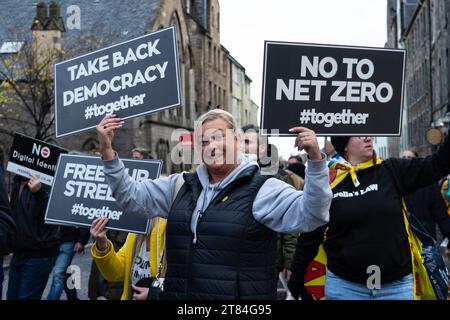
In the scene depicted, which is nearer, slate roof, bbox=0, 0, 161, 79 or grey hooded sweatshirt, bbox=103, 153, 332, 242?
grey hooded sweatshirt, bbox=103, 153, 332, 242

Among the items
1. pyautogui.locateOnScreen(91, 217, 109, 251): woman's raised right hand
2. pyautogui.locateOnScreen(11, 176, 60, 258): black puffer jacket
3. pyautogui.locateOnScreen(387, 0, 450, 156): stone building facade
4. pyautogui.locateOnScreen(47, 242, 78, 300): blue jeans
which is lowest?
pyautogui.locateOnScreen(47, 242, 78, 300): blue jeans

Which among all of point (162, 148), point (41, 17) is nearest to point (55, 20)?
point (41, 17)

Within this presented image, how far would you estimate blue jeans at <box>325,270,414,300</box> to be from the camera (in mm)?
4469

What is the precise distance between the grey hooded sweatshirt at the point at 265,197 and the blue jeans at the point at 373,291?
133 centimetres

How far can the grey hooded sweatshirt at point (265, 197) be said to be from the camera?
3.21 metres

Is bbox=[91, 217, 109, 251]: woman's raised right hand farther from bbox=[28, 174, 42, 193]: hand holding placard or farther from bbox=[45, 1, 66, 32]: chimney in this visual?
bbox=[45, 1, 66, 32]: chimney

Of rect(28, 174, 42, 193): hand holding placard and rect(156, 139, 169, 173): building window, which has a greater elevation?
rect(28, 174, 42, 193): hand holding placard

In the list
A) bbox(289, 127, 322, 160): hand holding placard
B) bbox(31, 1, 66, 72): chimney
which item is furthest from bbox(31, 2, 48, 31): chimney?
bbox(289, 127, 322, 160): hand holding placard

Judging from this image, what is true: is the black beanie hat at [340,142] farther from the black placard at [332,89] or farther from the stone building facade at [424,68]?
the stone building facade at [424,68]

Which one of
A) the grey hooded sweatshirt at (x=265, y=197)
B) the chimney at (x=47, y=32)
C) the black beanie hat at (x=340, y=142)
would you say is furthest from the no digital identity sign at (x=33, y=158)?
the chimney at (x=47, y=32)

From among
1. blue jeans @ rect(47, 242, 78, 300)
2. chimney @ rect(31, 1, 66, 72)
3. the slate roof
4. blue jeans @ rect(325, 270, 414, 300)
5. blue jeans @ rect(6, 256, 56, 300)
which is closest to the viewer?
blue jeans @ rect(325, 270, 414, 300)

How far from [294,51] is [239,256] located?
1.35 metres

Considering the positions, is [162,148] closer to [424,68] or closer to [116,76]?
[424,68]

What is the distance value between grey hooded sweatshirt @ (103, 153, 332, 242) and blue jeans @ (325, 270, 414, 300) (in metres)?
1.33
